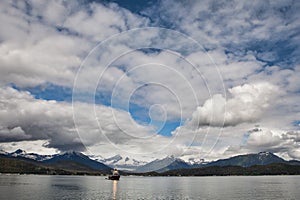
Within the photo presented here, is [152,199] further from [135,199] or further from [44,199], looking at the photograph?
[44,199]

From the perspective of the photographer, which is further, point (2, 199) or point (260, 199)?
point (260, 199)

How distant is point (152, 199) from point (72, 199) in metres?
38.3

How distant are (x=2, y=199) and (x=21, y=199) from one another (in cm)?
814

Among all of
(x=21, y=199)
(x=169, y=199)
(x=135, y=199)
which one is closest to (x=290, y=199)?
(x=169, y=199)

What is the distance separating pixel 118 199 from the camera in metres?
143

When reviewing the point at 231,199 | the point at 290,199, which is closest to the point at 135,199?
the point at 231,199

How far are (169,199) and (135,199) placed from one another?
55.1 feet

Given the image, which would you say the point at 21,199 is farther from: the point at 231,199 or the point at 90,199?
the point at 231,199

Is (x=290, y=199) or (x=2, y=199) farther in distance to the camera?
(x=290, y=199)

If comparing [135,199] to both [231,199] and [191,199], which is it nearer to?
[191,199]

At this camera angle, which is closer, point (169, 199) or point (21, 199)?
point (21, 199)

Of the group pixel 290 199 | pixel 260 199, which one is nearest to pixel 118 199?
pixel 260 199

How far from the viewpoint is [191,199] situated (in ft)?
458

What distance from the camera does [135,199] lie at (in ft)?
465
